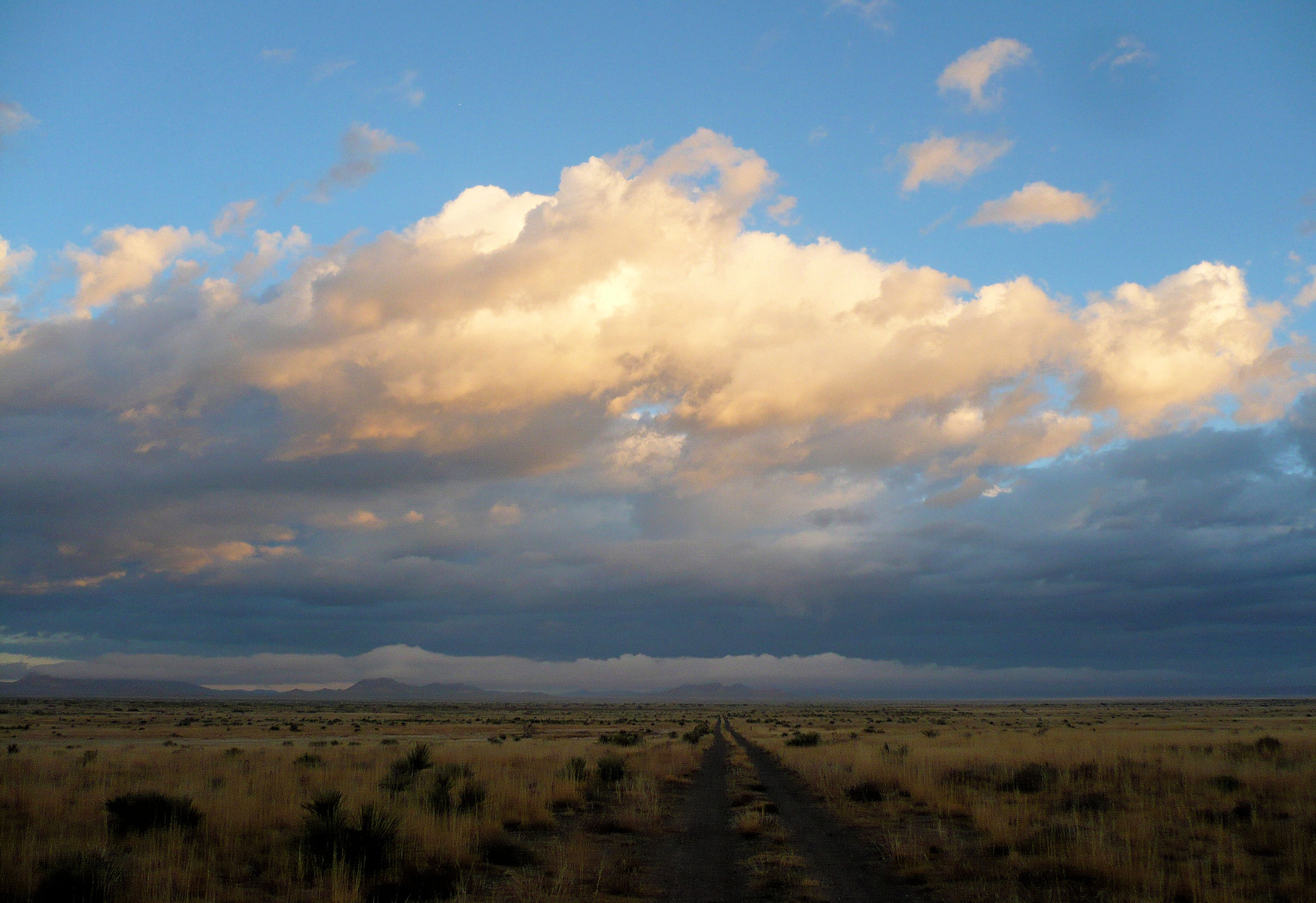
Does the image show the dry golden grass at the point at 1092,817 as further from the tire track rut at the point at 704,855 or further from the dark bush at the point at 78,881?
the dark bush at the point at 78,881

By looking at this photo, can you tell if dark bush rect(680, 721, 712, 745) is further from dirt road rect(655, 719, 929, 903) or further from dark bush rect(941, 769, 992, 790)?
dirt road rect(655, 719, 929, 903)

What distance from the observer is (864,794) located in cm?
2230

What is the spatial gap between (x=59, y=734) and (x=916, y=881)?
66.9 m

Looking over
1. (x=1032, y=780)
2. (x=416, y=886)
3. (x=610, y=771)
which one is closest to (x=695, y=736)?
(x=610, y=771)

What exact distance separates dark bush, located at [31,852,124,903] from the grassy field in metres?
0.03

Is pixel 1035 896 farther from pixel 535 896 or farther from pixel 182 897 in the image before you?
pixel 182 897

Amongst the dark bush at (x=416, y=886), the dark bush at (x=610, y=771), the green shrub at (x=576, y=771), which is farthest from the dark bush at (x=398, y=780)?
the dark bush at (x=416, y=886)

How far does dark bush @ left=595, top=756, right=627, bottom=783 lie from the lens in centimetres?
2553

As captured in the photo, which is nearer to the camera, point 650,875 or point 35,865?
point 35,865

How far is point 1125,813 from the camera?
691 inches

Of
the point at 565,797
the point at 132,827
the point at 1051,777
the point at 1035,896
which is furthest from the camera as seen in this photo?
the point at 1051,777

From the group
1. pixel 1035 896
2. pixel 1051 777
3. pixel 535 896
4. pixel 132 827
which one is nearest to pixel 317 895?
pixel 535 896

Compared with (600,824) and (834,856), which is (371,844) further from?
(834,856)

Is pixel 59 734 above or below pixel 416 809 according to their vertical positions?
below
